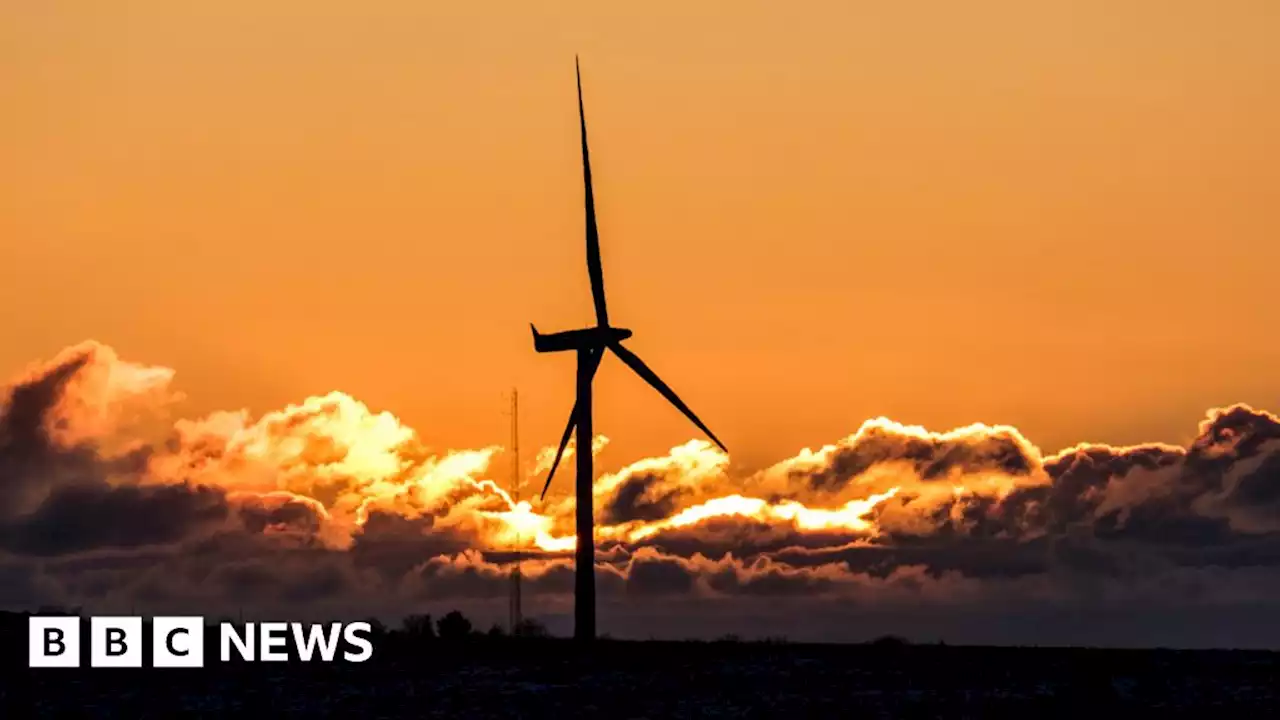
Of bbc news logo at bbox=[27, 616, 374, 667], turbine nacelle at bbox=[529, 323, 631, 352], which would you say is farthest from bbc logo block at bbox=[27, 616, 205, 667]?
turbine nacelle at bbox=[529, 323, 631, 352]

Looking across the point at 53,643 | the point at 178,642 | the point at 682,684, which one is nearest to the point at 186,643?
the point at 178,642

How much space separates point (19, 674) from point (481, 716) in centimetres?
2772

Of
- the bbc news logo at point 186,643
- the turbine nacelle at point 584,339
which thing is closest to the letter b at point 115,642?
the bbc news logo at point 186,643

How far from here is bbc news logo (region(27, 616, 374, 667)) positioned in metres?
116

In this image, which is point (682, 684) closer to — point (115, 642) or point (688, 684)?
point (688, 684)

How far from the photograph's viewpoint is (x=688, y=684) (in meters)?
104

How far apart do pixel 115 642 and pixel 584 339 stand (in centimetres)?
2962

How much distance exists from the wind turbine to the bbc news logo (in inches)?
451

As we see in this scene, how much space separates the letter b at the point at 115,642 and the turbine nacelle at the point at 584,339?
87.3 feet

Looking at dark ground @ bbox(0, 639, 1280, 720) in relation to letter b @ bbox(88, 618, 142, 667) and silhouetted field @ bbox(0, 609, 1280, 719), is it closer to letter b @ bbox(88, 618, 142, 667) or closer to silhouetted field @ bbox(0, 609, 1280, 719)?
silhouetted field @ bbox(0, 609, 1280, 719)

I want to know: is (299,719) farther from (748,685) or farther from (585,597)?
(585,597)

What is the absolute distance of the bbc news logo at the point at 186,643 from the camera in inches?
4552

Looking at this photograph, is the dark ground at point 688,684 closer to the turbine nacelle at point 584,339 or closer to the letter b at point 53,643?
the letter b at point 53,643

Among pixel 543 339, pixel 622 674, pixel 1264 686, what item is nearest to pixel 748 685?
pixel 622 674
